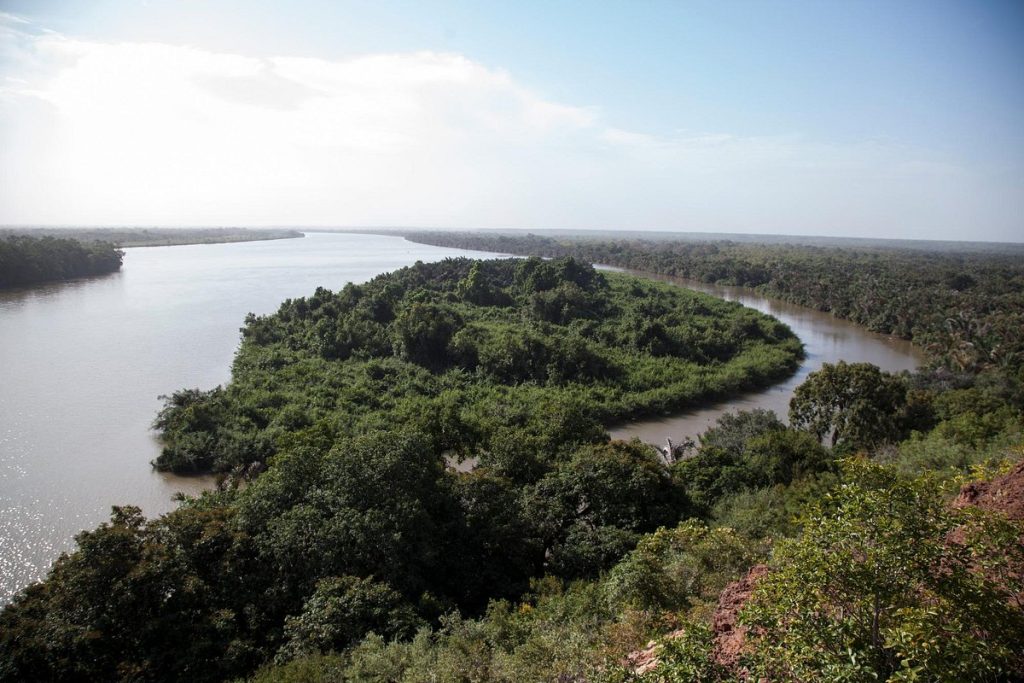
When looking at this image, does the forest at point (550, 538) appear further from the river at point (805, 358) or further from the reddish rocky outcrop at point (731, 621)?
the river at point (805, 358)

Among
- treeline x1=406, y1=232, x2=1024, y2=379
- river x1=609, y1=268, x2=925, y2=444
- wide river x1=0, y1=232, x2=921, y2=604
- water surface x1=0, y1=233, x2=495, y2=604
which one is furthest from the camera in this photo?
treeline x1=406, y1=232, x2=1024, y2=379

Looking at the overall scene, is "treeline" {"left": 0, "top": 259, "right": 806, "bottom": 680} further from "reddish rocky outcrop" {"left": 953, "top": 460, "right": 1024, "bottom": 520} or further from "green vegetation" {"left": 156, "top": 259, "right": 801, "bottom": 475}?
"reddish rocky outcrop" {"left": 953, "top": 460, "right": 1024, "bottom": 520}

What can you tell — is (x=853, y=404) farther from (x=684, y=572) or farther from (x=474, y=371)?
(x=474, y=371)

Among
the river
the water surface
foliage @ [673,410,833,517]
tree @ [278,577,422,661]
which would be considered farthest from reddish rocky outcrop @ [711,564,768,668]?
the river

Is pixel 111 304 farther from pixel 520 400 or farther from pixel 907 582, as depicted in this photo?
pixel 907 582

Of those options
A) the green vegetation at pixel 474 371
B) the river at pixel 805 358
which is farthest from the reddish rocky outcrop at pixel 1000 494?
the river at pixel 805 358
